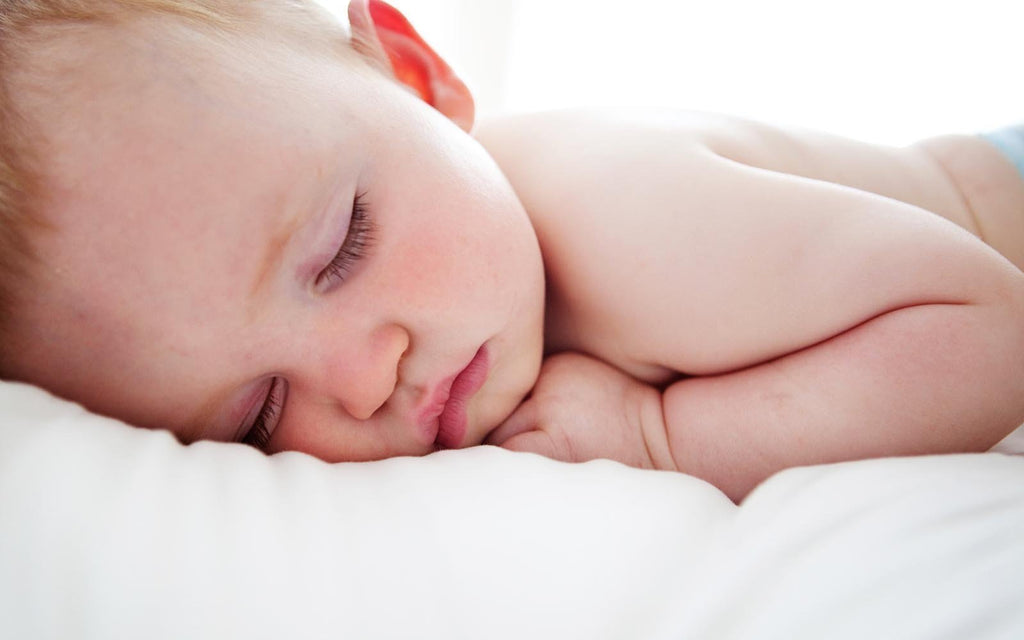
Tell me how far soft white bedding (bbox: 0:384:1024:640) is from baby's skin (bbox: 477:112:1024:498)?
4.0 inches

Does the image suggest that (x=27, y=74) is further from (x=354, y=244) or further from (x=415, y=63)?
(x=415, y=63)

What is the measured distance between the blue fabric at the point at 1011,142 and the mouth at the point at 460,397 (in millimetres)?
907

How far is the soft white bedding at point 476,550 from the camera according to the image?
0.36 metres

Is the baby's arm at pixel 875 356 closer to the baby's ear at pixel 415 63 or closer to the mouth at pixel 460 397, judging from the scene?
the mouth at pixel 460 397

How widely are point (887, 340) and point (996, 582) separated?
273 millimetres

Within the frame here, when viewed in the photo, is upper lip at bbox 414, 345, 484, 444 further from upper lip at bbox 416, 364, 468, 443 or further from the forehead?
the forehead

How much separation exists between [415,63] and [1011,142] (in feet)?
3.03

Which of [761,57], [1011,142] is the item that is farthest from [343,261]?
[761,57]

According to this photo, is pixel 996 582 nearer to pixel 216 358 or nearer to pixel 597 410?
pixel 597 410

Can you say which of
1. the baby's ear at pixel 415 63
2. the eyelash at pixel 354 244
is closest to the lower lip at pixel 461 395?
the eyelash at pixel 354 244

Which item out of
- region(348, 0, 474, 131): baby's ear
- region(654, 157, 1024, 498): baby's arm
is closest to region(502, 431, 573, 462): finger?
region(654, 157, 1024, 498): baby's arm

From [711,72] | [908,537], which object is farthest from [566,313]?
[711,72]

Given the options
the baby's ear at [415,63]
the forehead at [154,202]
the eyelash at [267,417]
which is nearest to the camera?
the forehead at [154,202]

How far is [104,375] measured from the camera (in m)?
0.54
